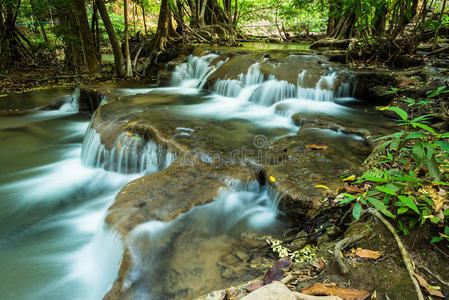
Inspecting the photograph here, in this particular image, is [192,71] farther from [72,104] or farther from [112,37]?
[72,104]

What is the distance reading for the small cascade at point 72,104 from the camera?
7717 mm

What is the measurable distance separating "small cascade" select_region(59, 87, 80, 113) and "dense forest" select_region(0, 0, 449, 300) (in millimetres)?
38

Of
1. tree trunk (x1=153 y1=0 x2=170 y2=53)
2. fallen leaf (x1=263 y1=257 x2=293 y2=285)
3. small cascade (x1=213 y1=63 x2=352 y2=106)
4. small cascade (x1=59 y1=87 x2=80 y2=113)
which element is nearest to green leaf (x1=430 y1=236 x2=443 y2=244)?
fallen leaf (x1=263 y1=257 x2=293 y2=285)

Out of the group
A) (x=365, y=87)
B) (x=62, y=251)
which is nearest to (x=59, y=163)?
(x=62, y=251)

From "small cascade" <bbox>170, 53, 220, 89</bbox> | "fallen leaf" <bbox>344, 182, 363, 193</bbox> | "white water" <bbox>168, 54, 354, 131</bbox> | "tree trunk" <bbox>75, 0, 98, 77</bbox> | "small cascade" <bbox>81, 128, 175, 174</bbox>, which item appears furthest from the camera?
"small cascade" <bbox>170, 53, 220, 89</bbox>

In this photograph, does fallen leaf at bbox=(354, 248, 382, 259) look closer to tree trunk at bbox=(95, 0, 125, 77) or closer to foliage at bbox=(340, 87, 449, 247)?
foliage at bbox=(340, 87, 449, 247)

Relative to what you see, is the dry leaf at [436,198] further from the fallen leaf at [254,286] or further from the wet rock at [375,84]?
the wet rock at [375,84]

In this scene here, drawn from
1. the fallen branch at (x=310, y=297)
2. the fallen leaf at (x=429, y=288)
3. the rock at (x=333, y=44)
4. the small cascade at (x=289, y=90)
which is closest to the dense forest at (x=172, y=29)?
the rock at (x=333, y=44)

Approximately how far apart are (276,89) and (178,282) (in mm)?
5360

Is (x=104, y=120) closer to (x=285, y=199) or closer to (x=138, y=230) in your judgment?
(x=138, y=230)

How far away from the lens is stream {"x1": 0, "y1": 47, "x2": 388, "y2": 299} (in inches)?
93.4

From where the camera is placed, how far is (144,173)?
13.6 ft

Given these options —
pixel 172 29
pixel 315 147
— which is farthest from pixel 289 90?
pixel 172 29

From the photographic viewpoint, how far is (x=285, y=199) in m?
2.93
